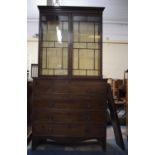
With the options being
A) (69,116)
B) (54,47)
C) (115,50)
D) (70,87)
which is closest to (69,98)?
(70,87)

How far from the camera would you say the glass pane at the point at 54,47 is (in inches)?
138

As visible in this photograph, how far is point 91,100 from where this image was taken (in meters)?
3.30

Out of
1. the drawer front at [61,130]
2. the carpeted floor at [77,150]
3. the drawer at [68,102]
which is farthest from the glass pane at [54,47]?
the carpeted floor at [77,150]

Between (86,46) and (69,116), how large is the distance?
1.17 meters

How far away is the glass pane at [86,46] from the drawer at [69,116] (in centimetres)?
65

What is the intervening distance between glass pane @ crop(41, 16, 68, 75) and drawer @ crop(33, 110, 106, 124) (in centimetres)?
66

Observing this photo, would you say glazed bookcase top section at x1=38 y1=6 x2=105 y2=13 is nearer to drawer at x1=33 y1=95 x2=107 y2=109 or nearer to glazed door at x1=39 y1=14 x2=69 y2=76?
glazed door at x1=39 y1=14 x2=69 y2=76

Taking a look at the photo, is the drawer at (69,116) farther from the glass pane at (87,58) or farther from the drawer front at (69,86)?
the glass pane at (87,58)

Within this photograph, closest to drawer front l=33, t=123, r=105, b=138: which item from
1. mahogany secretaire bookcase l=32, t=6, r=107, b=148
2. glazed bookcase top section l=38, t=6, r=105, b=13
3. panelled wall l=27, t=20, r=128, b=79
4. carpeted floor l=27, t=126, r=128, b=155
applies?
mahogany secretaire bookcase l=32, t=6, r=107, b=148
